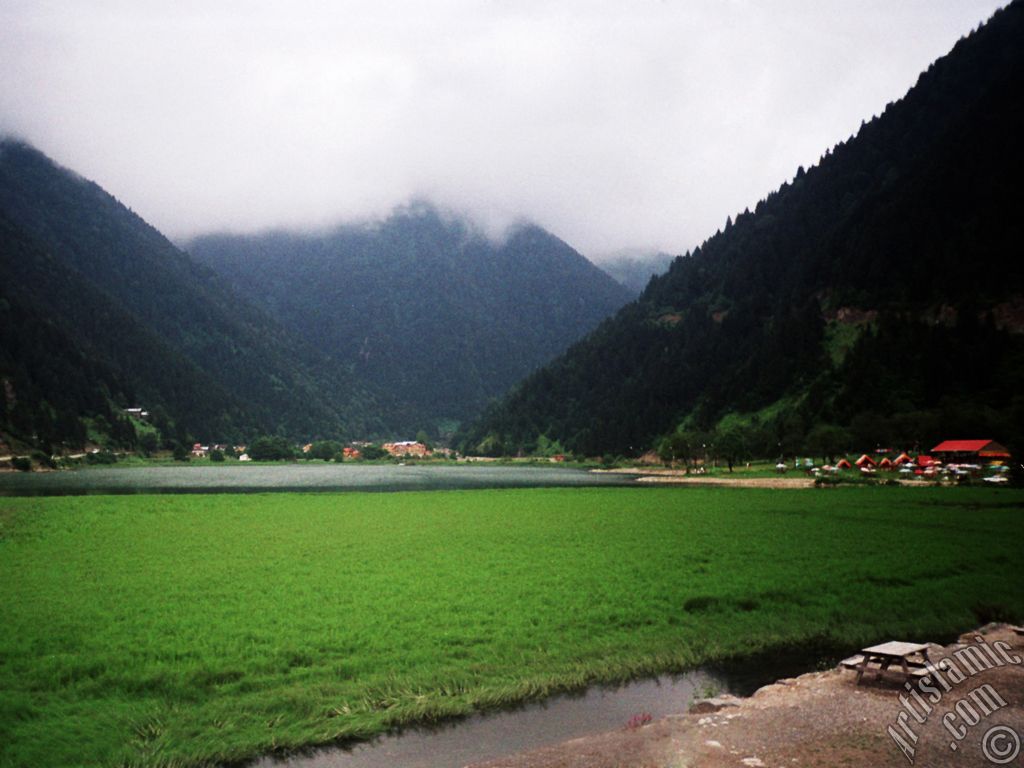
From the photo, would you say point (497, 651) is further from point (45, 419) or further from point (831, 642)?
point (45, 419)

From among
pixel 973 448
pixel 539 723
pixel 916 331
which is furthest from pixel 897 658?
pixel 916 331

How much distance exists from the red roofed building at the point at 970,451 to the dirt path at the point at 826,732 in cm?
10235

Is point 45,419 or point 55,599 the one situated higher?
point 45,419

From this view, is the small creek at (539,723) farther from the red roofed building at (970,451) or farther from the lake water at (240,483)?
the red roofed building at (970,451)

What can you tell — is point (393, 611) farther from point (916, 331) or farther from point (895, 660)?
point (916, 331)

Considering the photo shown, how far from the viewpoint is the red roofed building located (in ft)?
311

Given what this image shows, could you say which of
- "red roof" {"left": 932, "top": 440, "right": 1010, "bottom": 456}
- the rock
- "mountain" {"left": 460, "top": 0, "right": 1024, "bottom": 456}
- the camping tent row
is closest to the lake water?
the camping tent row

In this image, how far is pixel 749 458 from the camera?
458 feet

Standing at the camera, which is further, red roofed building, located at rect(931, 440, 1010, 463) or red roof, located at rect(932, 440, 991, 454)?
red roof, located at rect(932, 440, 991, 454)

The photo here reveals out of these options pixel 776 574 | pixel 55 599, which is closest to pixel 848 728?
pixel 776 574

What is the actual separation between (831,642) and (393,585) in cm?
1504

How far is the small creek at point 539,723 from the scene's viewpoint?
1193 cm

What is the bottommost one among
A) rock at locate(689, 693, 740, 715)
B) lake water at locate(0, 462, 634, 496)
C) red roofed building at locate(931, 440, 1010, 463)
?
lake water at locate(0, 462, 634, 496)

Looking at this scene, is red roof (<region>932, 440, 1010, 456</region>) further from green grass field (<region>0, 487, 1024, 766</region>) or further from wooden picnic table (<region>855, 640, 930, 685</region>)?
wooden picnic table (<region>855, 640, 930, 685</region>)
